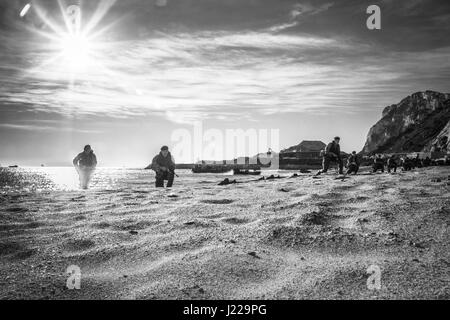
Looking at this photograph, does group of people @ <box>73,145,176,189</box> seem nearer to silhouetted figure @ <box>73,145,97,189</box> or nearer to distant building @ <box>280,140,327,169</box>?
silhouetted figure @ <box>73,145,97,189</box>

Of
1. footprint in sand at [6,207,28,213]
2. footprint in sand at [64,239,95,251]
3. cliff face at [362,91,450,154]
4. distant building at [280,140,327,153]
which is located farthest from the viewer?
distant building at [280,140,327,153]

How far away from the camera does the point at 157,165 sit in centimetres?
1330

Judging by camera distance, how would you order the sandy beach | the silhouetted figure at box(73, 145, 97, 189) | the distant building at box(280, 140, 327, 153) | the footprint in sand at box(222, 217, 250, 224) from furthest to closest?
the distant building at box(280, 140, 327, 153) → the silhouetted figure at box(73, 145, 97, 189) → the footprint in sand at box(222, 217, 250, 224) → the sandy beach

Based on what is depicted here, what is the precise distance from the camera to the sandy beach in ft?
8.13

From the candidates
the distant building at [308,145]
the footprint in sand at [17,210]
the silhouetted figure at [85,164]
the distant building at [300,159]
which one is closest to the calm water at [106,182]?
the silhouetted figure at [85,164]

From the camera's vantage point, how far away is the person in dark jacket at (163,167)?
13.3m

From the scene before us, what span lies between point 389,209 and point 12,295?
4909mm

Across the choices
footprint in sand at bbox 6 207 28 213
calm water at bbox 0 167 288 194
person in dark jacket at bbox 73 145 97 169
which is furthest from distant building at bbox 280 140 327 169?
footprint in sand at bbox 6 207 28 213

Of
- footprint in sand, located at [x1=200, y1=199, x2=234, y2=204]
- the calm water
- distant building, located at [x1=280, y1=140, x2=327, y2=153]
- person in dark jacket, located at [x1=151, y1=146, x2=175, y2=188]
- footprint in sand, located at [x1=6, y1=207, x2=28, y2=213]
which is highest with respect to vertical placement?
distant building, located at [x1=280, y1=140, x2=327, y2=153]

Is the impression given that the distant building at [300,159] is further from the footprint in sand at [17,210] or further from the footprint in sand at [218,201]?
the footprint in sand at [17,210]

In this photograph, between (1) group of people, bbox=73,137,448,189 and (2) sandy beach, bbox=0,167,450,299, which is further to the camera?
(1) group of people, bbox=73,137,448,189
